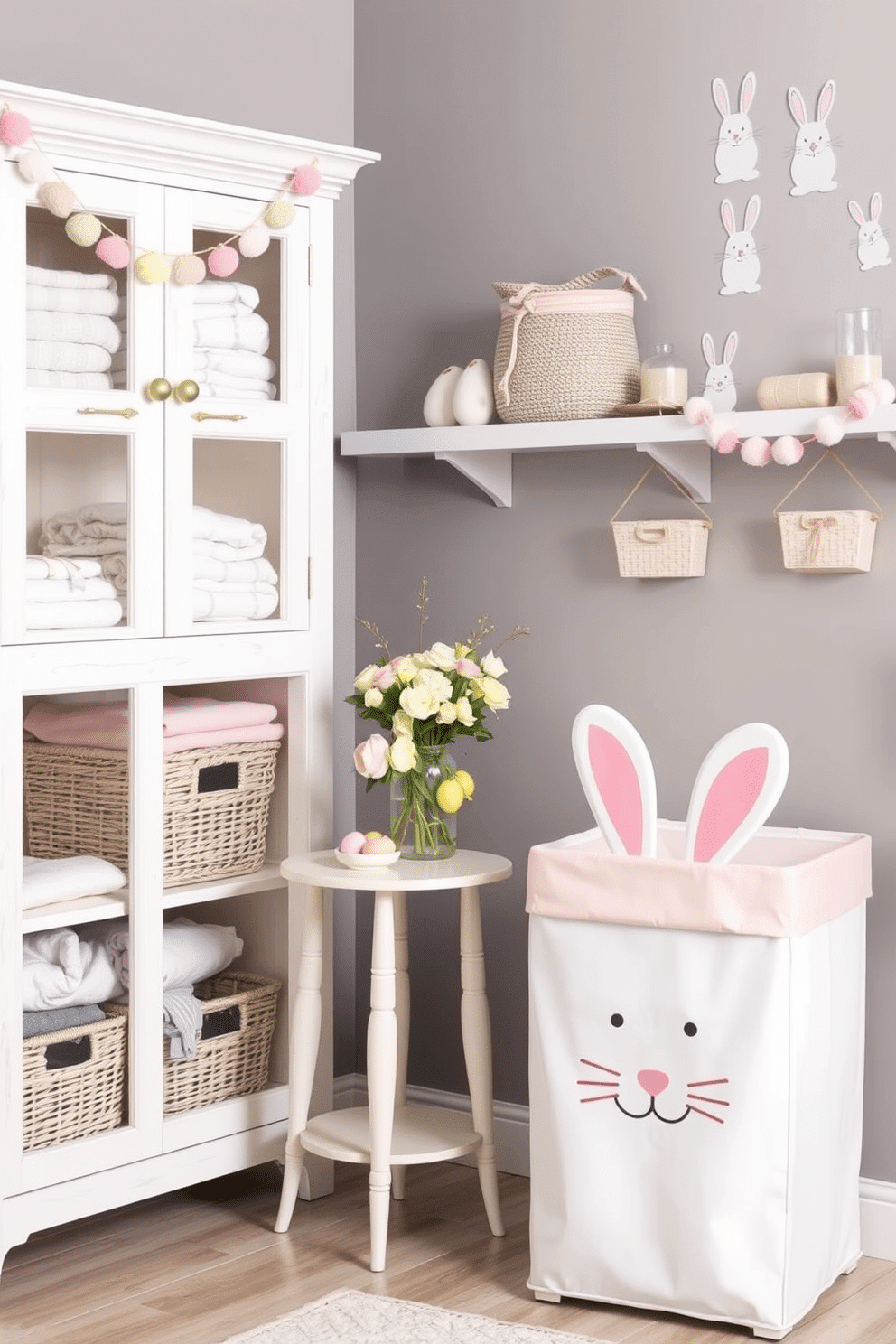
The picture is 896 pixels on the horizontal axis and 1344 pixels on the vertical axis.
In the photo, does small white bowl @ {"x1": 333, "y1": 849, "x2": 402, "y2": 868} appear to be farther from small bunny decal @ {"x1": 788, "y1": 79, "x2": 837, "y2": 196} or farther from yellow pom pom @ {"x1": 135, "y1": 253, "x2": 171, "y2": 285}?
small bunny decal @ {"x1": 788, "y1": 79, "x2": 837, "y2": 196}

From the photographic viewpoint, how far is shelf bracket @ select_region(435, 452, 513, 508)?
307cm

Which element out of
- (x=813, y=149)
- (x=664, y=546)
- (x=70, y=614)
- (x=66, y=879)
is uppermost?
(x=813, y=149)

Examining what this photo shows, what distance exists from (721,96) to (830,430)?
685 millimetres

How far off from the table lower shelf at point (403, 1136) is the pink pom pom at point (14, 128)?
63.9 inches

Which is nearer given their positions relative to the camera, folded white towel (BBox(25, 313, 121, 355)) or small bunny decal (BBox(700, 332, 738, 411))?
folded white towel (BBox(25, 313, 121, 355))

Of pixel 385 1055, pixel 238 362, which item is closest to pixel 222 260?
pixel 238 362

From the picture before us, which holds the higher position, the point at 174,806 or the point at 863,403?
the point at 863,403

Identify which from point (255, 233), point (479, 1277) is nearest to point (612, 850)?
point (479, 1277)

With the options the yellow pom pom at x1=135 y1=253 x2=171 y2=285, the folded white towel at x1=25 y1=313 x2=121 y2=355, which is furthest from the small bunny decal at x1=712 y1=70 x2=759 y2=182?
the folded white towel at x1=25 y1=313 x2=121 y2=355

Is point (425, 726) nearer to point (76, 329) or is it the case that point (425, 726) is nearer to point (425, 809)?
point (425, 809)

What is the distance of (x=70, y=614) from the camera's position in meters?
2.54

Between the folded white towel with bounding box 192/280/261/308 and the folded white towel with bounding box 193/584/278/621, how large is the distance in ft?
1.55

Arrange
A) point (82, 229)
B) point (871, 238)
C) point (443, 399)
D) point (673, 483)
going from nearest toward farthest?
point (82, 229) → point (871, 238) → point (673, 483) → point (443, 399)

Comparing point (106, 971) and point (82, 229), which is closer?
point (82, 229)
